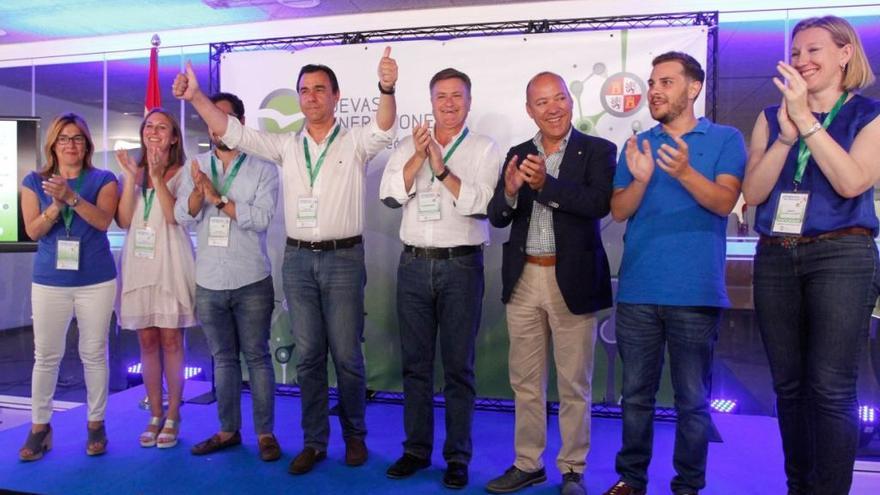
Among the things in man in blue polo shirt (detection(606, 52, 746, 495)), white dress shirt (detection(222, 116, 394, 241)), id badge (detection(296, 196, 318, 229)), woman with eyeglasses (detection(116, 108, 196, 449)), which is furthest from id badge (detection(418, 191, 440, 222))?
woman with eyeglasses (detection(116, 108, 196, 449))

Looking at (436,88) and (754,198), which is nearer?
(754,198)

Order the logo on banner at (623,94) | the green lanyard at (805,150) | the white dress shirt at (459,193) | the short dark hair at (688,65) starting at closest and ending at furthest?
the green lanyard at (805,150)
the short dark hair at (688,65)
the white dress shirt at (459,193)
the logo on banner at (623,94)

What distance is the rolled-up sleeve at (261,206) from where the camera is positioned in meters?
2.72

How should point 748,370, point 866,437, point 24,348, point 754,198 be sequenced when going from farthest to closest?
point 24,348 → point 748,370 → point 866,437 → point 754,198

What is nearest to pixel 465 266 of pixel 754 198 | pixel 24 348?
pixel 754 198

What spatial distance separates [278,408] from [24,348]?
16.2 ft

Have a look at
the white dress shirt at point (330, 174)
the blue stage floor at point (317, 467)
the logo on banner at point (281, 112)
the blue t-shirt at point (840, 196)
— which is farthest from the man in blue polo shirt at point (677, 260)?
the logo on banner at point (281, 112)

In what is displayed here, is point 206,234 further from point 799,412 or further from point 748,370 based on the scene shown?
point 748,370

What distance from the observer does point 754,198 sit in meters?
2.02

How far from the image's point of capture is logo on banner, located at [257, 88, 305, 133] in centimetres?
369

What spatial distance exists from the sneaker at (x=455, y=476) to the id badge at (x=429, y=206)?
41.1 inches

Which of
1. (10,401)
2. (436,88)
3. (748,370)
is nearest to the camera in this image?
(436,88)

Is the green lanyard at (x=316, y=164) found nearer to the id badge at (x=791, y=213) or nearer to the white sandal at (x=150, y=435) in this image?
the white sandal at (x=150, y=435)

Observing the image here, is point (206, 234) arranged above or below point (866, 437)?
above
